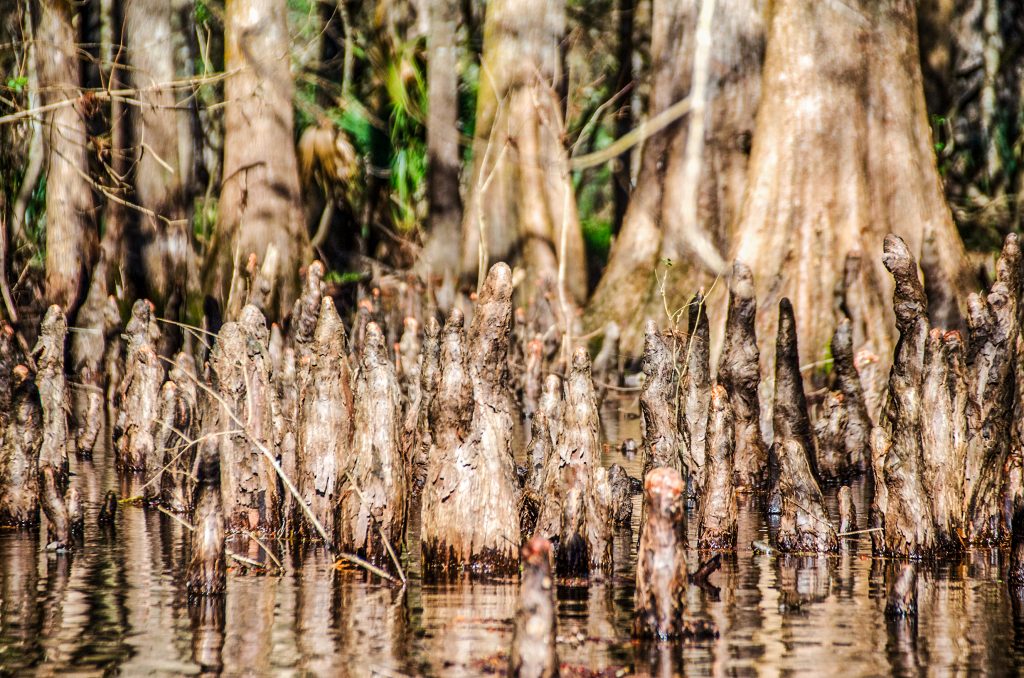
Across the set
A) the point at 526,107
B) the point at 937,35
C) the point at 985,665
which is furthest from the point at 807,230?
the point at 985,665

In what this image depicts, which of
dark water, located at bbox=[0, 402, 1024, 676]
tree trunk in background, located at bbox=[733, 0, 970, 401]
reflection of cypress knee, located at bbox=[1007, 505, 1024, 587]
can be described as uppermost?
tree trunk in background, located at bbox=[733, 0, 970, 401]

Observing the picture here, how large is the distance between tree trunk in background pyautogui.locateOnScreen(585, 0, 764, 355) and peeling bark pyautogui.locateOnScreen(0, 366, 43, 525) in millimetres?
8523

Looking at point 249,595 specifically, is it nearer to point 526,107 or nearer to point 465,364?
point 465,364

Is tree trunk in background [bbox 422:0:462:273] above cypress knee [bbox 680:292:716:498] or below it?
above

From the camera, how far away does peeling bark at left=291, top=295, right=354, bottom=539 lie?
7.66 metres

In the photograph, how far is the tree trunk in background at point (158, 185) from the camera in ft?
56.3

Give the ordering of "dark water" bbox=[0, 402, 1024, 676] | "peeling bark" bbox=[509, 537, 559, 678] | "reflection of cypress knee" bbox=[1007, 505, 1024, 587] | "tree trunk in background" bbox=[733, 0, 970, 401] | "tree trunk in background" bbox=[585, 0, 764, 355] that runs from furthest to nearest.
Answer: "tree trunk in background" bbox=[585, 0, 764, 355] < "tree trunk in background" bbox=[733, 0, 970, 401] < "reflection of cypress knee" bbox=[1007, 505, 1024, 587] < "dark water" bbox=[0, 402, 1024, 676] < "peeling bark" bbox=[509, 537, 559, 678]

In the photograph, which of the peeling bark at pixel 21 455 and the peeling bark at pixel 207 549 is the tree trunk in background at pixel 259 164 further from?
the peeling bark at pixel 207 549

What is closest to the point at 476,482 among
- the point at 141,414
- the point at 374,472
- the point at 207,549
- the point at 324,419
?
the point at 374,472

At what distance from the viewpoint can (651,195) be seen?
1691cm

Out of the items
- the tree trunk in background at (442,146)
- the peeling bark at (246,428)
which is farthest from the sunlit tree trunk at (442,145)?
the peeling bark at (246,428)

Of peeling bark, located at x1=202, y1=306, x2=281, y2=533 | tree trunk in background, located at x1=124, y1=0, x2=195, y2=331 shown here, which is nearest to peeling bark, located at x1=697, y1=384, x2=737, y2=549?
peeling bark, located at x1=202, y1=306, x2=281, y2=533

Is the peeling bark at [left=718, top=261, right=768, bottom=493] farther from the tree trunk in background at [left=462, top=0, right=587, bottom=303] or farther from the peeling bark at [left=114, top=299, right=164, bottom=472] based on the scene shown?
the tree trunk in background at [left=462, top=0, right=587, bottom=303]

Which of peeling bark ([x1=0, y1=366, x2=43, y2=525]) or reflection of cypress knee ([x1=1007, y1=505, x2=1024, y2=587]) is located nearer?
reflection of cypress knee ([x1=1007, y1=505, x2=1024, y2=587])
